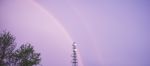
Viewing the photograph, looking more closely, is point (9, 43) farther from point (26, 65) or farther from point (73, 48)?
point (73, 48)

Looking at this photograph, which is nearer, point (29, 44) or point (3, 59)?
point (3, 59)

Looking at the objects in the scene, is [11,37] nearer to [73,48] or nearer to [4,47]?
[4,47]

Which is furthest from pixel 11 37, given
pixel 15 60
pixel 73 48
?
pixel 73 48

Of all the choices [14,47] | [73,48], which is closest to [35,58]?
[14,47]

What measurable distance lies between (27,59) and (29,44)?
2394 millimetres

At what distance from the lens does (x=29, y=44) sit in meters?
38.9

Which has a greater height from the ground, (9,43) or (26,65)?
(9,43)

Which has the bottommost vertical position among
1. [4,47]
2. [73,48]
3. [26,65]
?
[26,65]

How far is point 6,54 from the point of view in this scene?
36438mm

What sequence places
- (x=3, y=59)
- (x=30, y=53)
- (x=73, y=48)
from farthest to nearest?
(x=73, y=48)
(x=30, y=53)
(x=3, y=59)

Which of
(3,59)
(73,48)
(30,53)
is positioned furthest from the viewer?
(73,48)

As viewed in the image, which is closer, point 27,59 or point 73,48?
point 27,59

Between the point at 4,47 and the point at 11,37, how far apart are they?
2.04 metres

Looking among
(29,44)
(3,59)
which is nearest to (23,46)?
(29,44)
